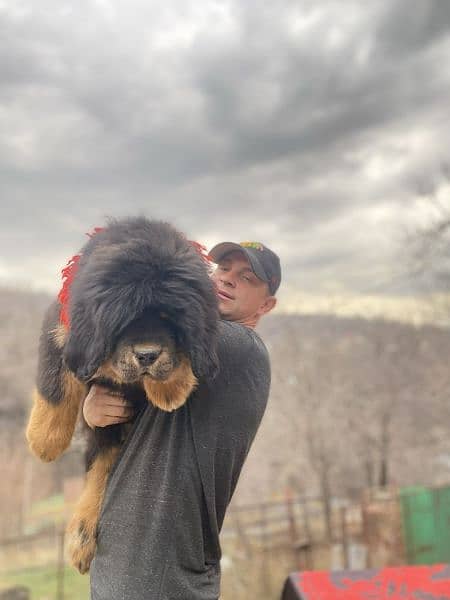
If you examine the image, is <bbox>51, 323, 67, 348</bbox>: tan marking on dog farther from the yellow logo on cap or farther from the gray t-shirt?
the yellow logo on cap

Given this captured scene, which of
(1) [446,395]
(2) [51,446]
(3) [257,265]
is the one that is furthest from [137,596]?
(1) [446,395]

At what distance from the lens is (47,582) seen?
10.4 meters

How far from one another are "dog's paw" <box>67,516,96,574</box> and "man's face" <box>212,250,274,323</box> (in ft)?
3.44

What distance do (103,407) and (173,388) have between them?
13.2 inches

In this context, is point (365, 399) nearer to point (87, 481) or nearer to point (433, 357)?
point (433, 357)

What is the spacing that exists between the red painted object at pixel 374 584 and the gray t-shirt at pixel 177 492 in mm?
1917

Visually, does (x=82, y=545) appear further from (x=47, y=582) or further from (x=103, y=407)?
(x=47, y=582)

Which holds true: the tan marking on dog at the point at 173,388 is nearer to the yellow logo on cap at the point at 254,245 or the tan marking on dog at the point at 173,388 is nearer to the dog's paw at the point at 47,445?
the dog's paw at the point at 47,445

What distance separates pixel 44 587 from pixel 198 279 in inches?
414

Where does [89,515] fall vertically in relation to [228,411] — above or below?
below

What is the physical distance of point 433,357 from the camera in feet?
54.1

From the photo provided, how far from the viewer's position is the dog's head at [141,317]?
1.65 meters

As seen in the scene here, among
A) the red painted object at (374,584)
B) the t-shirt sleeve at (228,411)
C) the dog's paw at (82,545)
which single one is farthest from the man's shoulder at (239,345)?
the red painted object at (374,584)

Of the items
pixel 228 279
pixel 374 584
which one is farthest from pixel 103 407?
pixel 374 584
